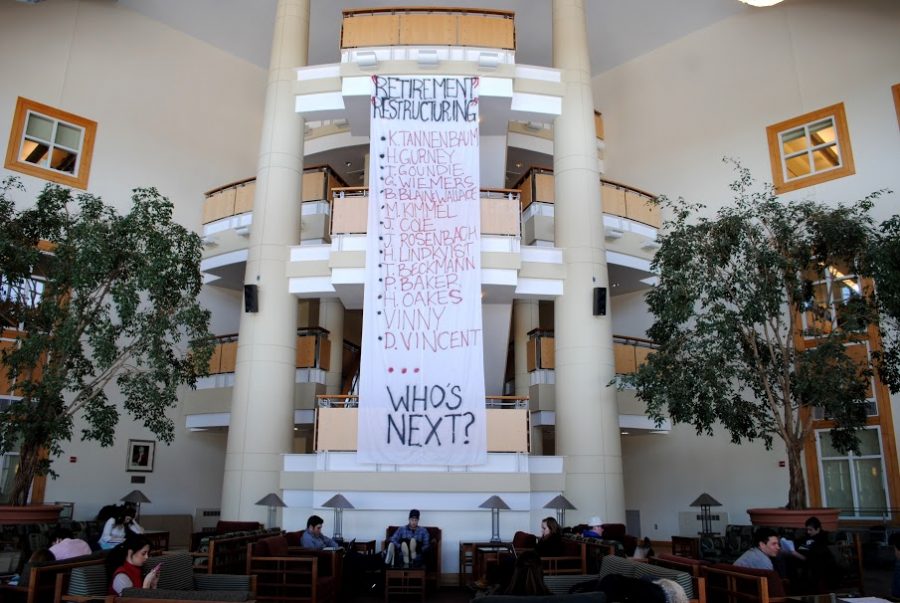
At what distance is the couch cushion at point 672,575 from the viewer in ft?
20.3

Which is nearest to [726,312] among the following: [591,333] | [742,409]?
[742,409]

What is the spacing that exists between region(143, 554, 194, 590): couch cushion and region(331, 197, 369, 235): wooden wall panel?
815 cm

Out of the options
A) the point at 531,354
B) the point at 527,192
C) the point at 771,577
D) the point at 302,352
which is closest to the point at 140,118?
the point at 302,352

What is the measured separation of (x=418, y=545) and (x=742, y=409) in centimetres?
591

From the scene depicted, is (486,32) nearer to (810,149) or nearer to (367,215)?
(367,215)

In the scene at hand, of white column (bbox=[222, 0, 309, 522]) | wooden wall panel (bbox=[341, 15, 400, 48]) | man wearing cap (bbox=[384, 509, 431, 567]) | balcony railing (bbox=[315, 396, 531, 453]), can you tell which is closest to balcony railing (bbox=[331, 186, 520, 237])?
white column (bbox=[222, 0, 309, 522])

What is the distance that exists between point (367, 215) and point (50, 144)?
7.62 meters

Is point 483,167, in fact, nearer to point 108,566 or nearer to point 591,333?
point 591,333

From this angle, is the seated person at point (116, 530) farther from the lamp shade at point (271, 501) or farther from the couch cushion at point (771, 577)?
the couch cushion at point (771, 577)

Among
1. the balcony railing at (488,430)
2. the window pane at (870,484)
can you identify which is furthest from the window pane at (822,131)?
the balcony railing at (488,430)

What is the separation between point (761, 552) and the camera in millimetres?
7195

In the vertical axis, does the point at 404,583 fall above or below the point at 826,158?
below

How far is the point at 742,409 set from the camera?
39.8ft

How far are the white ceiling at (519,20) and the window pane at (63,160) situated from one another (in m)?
4.21
